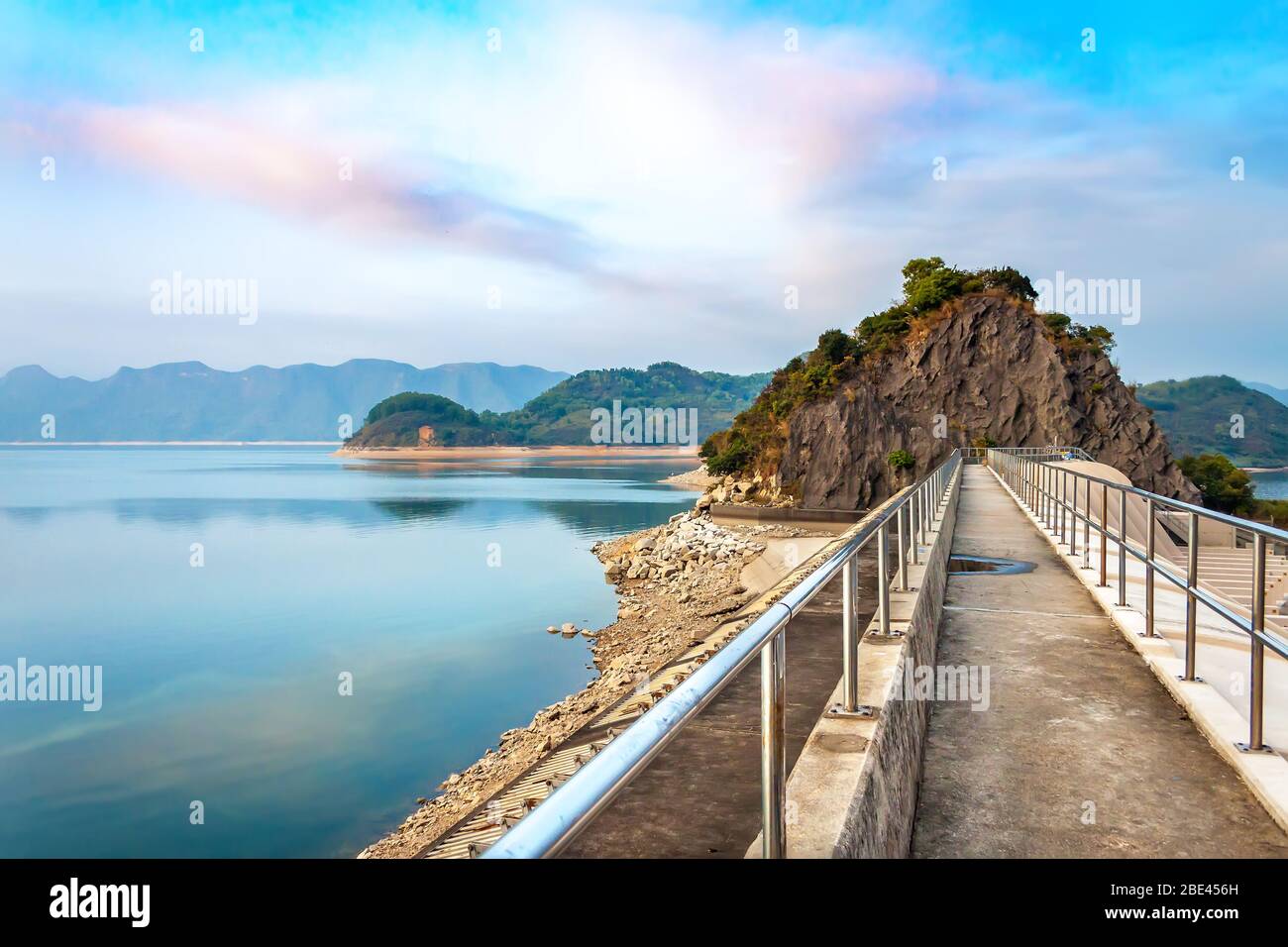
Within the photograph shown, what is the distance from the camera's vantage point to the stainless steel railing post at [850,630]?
385 centimetres

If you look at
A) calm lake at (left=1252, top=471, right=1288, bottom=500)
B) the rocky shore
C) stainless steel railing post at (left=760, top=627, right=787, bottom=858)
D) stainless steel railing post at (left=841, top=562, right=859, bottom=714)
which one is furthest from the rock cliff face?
calm lake at (left=1252, top=471, right=1288, bottom=500)

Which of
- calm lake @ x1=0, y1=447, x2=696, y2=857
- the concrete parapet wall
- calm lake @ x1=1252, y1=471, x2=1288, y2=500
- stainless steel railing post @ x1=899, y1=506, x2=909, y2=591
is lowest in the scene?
calm lake @ x1=1252, y1=471, x2=1288, y2=500

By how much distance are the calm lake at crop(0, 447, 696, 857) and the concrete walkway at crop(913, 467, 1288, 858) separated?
35.5ft

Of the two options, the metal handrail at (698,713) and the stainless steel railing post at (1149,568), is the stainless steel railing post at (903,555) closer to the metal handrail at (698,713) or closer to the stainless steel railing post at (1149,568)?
the stainless steel railing post at (1149,568)

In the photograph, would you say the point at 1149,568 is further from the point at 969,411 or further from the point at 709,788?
the point at 969,411

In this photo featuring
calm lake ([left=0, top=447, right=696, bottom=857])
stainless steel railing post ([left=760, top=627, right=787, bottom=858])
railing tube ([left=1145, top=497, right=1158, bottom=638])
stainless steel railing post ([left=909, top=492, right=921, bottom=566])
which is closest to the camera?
stainless steel railing post ([left=760, top=627, right=787, bottom=858])

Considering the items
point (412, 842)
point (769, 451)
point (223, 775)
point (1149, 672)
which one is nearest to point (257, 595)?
point (223, 775)

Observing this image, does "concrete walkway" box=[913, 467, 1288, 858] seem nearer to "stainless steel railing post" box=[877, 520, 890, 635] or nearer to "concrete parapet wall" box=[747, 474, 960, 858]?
"concrete parapet wall" box=[747, 474, 960, 858]

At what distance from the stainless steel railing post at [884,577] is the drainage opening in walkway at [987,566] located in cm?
561

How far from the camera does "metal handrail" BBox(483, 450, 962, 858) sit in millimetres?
1187

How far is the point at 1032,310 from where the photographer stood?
229 feet

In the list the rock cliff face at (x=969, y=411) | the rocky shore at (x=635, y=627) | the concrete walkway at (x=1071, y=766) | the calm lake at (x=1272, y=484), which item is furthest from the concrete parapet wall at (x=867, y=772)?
the calm lake at (x=1272, y=484)
